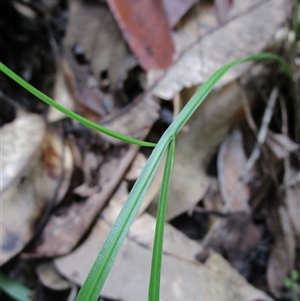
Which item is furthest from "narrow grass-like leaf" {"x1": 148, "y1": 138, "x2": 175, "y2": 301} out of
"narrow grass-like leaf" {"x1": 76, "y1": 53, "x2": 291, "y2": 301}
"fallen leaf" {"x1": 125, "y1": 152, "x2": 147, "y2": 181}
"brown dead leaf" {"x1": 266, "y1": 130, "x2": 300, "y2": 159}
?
"brown dead leaf" {"x1": 266, "y1": 130, "x2": 300, "y2": 159}

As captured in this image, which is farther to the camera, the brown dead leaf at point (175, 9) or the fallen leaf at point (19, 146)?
the brown dead leaf at point (175, 9)

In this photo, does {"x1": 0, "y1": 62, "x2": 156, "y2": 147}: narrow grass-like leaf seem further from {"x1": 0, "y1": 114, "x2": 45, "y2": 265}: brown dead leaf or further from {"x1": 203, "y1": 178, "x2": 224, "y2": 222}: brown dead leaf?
{"x1": 203, "y1": 178, "x2": 224, "y2": 222}: brown dead leaf

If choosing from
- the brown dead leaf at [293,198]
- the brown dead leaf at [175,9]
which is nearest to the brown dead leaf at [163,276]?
the brown dead leaf at [293,198]

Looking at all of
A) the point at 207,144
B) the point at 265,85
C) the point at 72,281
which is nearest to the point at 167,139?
the point at 72,281

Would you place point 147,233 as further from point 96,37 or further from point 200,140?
point 96,37

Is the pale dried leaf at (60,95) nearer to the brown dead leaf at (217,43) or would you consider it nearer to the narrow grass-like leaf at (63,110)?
the brown dead leaf at (217,43)

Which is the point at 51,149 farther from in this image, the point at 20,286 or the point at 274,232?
the point at 274,232
